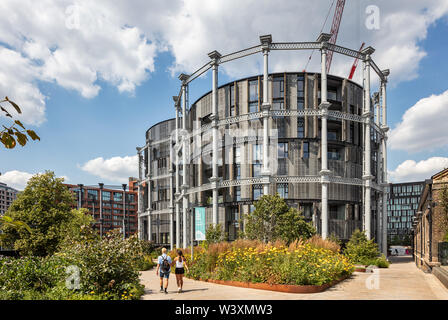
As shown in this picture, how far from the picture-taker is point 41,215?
945 inches

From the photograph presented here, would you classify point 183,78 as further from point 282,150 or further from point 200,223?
point 200,223

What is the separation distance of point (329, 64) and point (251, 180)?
144 feet

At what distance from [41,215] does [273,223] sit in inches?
662

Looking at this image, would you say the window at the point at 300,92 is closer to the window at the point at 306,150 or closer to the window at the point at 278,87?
the window at the point at 278,87

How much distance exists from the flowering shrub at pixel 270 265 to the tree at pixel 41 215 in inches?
467

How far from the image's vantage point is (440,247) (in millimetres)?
18734

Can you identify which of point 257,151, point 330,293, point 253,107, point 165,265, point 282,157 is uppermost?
point 253,107

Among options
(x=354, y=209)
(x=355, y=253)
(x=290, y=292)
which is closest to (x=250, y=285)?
(x=290, y=292)

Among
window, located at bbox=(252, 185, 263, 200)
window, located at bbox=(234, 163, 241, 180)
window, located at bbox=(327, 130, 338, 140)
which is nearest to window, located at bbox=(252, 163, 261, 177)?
window, located at bbox=(252, 185, 263, 200)

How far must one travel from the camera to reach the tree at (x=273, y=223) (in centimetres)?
2361

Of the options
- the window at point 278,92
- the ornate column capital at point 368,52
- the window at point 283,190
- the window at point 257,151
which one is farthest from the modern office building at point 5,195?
the ornate column capital at point 368,52

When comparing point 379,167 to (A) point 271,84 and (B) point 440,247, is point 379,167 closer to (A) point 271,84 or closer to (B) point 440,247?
(A) point 271,84

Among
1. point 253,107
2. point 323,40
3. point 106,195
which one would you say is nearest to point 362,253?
point 253,107

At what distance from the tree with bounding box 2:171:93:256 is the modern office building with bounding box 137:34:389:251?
584 inches
